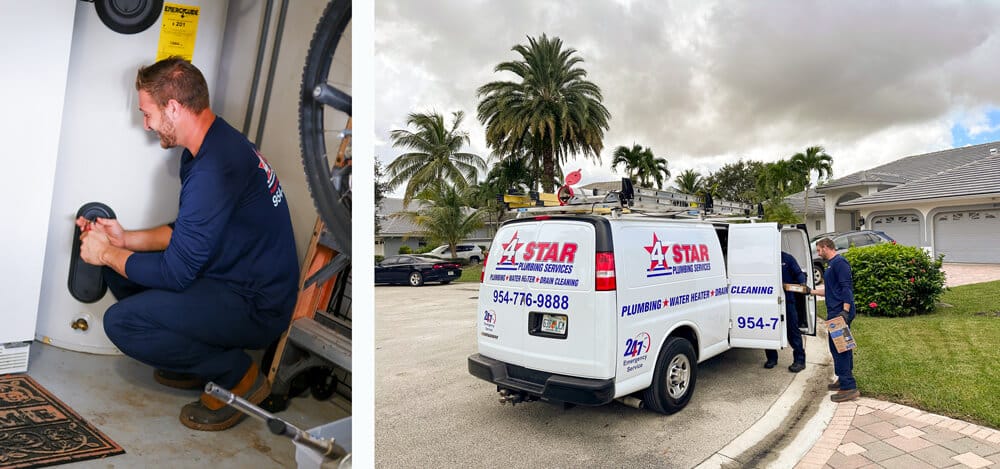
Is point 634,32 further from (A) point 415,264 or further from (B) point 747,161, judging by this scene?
(A) point 415,264

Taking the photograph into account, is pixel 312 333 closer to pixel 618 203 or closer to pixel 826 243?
pixel 618 203

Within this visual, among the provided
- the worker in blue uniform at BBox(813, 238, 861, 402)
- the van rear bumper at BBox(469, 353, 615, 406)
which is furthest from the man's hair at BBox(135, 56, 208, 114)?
the worker in blue uniform at BBox(813, 238, 861, 402)

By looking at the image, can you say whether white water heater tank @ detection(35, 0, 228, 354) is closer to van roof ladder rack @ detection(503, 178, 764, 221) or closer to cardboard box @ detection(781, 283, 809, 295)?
van roof ladder rack @ detection(503, 178, 764, 221)

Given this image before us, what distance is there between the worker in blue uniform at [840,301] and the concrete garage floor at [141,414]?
277cm

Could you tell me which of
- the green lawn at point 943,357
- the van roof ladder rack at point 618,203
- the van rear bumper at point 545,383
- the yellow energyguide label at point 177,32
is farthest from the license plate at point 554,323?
the yellow energyguide label at point 177,32

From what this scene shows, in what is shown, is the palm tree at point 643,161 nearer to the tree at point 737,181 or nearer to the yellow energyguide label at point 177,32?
the tree at point 737,181

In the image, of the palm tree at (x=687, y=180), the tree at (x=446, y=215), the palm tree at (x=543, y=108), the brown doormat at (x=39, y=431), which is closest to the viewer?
the brown doormat at (x=39, y=431)

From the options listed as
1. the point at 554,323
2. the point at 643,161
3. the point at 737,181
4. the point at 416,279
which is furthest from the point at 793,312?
the point at 416,279

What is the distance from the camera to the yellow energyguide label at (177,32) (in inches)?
43.6

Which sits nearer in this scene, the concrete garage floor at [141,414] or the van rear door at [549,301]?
the concrete garage floor at [141,414]

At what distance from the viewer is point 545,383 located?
8.30 feet

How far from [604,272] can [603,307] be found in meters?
0.16

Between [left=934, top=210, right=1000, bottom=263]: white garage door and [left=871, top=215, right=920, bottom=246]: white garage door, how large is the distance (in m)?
0.10

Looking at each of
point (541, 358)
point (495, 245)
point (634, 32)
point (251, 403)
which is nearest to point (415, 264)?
point (495, 245)
